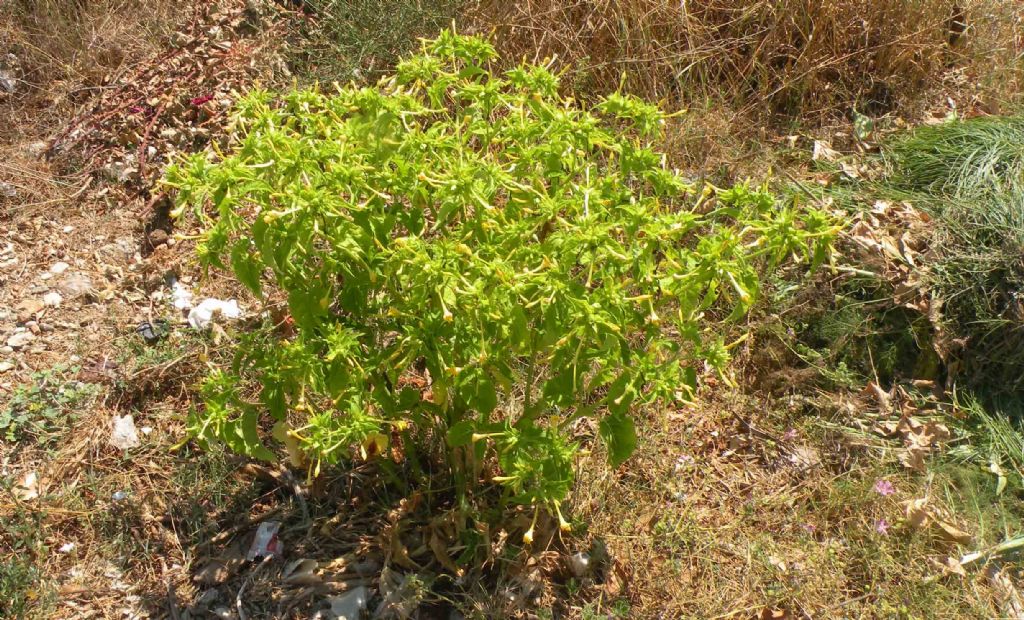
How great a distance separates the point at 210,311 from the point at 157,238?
58cm

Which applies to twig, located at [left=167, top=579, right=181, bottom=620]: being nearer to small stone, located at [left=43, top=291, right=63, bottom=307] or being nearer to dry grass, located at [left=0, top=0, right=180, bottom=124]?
small stone, located at [left=43, top=291, right=63, bottom=307]

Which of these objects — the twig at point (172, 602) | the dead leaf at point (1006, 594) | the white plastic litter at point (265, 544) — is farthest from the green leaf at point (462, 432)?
the dead leaf at point (1006, 594)

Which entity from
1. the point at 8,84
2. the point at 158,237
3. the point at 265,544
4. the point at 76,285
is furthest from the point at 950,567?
the point at 8,84

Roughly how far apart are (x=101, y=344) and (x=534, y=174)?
1.96 meters

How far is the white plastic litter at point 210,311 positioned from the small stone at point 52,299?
1.84 ft

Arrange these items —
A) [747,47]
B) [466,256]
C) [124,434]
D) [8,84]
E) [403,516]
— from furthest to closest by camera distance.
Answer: [8,84] → [747,47] → [124,434] → [403,516] → [466,256]

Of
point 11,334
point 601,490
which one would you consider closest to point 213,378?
point 601,490

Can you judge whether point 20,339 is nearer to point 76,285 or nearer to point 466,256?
point 76,285

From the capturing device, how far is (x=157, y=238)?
3.44m

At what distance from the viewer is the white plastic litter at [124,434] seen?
8.93 ft

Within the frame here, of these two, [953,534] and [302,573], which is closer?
[302,573]

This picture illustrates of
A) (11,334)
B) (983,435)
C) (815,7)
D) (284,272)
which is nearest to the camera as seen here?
(284,272)

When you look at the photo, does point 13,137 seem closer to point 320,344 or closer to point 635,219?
point 320,344

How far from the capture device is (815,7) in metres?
3.86
